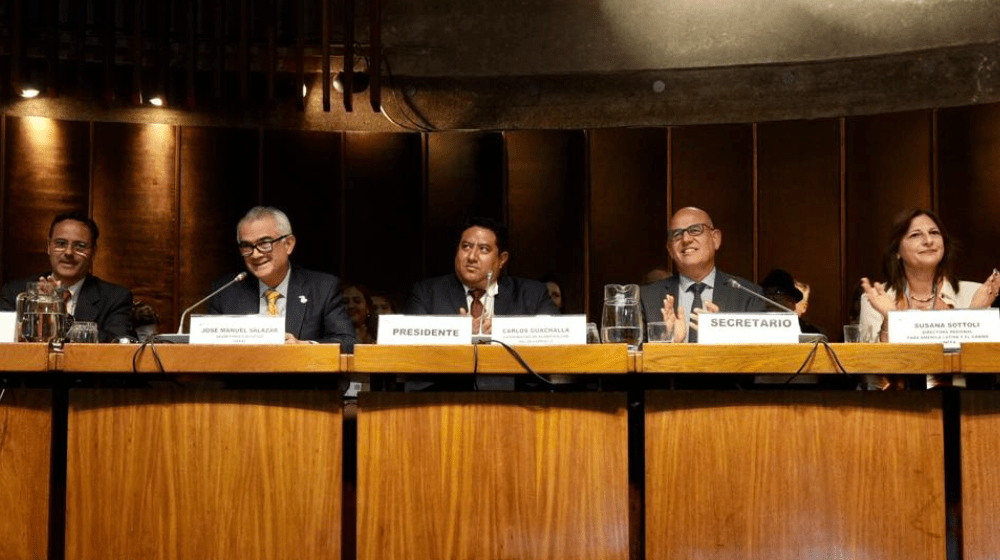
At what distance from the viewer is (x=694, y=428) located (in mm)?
2584

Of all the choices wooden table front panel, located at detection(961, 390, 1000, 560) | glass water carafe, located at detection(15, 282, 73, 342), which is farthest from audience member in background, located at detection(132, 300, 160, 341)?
wooden table front panel, located at detection(961, 390, 1000, 560)

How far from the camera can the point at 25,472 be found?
103 inches

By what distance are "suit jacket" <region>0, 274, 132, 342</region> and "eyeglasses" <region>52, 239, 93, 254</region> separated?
0.15 metres

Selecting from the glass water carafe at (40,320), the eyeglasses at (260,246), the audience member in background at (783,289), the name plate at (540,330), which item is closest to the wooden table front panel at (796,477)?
the name plate at (540,330)

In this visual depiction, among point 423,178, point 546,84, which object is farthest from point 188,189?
point 546,84

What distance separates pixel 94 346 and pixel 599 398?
47.5 inches

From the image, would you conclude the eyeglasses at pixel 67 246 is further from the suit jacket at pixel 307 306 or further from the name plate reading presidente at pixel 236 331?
the name plate reading presidente at pixel 236 331

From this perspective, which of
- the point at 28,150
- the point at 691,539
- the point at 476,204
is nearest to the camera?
the point at 691,539

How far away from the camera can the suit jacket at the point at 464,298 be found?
420cm

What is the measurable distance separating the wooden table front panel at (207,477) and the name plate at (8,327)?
322 mm

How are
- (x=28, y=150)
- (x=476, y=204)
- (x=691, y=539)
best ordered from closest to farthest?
1. (x=691, y=539)
2. (x=28, y=150)
3. (x=476, y=204)

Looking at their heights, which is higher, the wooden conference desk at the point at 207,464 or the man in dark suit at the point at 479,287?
the man in dark suit at the point at 479,287

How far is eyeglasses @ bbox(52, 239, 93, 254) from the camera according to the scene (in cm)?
432

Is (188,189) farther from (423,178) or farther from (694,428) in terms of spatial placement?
(694,428)
